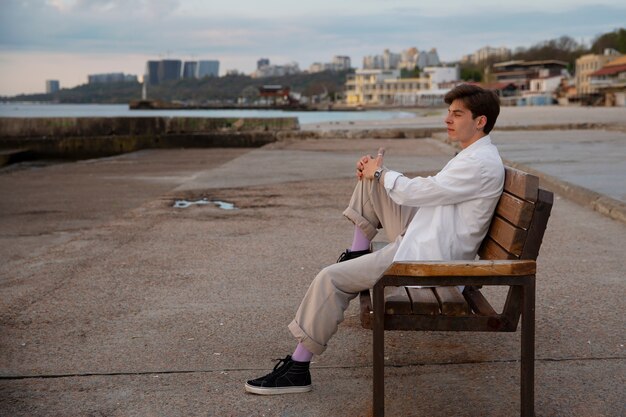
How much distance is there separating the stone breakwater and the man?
26.6m

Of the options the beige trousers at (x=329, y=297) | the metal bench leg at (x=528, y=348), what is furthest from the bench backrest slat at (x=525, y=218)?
the beige trousers at (x=329, y=297)

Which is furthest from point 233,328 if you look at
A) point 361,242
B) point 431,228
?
point 431,228

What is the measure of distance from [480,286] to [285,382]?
990 millimetres

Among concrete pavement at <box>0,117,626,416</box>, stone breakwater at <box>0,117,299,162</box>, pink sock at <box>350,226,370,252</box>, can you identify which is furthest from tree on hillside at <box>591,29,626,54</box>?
pink sock at <box>350,226,370,252</box>

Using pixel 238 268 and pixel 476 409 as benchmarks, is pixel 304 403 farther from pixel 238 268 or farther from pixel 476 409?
pixel 238 268

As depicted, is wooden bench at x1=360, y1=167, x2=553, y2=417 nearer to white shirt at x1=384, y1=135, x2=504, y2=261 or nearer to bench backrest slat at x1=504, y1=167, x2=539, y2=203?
bench backrest slat at x1=504, y1=167, x2=539, y2=203

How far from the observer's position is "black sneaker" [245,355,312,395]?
12.7ft

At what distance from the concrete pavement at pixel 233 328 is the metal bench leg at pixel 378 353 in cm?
26

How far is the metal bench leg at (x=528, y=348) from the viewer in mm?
3383

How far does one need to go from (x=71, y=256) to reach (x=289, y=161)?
10404 millimetres

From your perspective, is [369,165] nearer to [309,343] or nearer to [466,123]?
[466,123]

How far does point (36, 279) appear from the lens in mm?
→ 6355

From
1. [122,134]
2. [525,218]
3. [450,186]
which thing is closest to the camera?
[525,218]

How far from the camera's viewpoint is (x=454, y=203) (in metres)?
3.94
